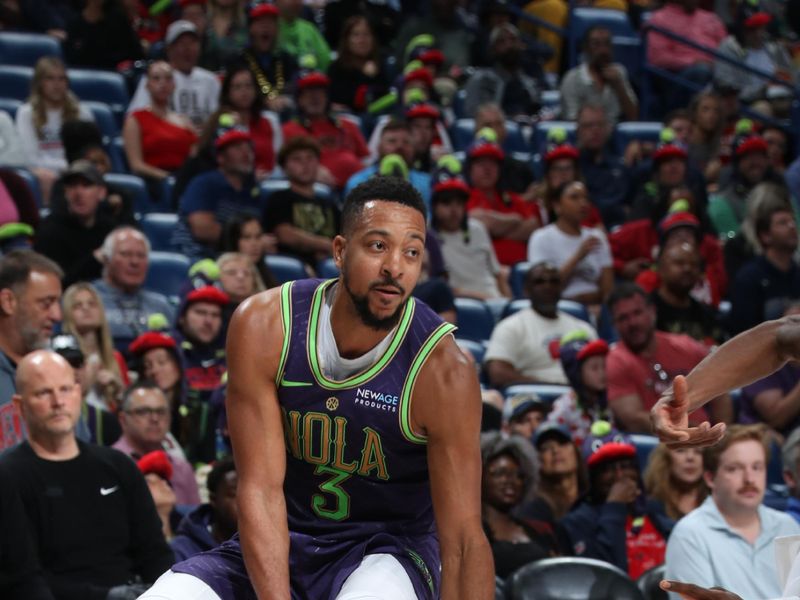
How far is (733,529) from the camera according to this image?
5793mm

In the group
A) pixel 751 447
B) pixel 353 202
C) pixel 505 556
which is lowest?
pixel 505 556

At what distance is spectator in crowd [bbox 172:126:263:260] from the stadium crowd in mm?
20

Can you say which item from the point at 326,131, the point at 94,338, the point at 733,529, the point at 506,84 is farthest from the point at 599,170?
the point at 733,529

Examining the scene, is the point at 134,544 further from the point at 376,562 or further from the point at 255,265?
the point at 255,265

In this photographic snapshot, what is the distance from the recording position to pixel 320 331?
3938 mm

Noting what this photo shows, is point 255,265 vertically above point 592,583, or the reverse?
point 255,265

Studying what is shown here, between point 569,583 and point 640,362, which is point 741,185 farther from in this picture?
point 569,583

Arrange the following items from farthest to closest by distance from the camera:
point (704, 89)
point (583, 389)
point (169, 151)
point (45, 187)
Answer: point (704, 89), point (169, 151), point (45, 187), point (583, 389)

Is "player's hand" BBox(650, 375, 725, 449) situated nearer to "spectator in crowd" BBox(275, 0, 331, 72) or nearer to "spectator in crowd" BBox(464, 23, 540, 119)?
"spectator in crowd" BBox(275, 0, 331, 72)

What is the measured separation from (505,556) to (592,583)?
1215mm

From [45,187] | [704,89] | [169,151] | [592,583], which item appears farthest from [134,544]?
[704,89]

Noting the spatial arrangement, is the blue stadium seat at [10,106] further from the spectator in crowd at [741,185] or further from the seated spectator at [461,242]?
the spectator in crowd at [741,185]

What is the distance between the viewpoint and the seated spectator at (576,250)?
9.67 m

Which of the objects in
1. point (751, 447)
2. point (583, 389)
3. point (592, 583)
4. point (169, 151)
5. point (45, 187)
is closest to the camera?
point (592, 583)
